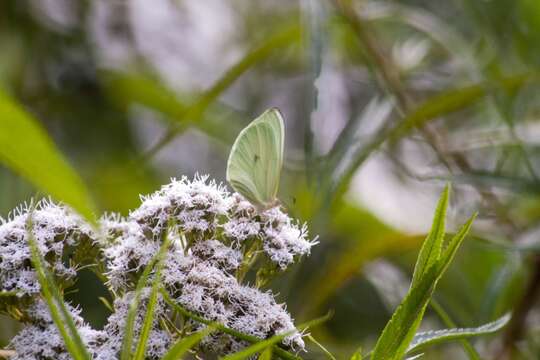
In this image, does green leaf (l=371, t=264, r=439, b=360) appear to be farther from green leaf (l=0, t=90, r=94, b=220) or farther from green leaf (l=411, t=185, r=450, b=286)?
green leaf (l=0, t=90, r=94, b=220)

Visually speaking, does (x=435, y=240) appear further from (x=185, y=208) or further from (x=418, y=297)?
(x=185, y=208)

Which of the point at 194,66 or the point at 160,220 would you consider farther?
the point at 194,66

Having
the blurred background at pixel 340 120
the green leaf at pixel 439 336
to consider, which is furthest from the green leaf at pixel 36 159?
the blurred background at pixel 340 120

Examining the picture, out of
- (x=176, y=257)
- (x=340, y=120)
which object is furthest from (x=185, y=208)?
(x=340, y=120)

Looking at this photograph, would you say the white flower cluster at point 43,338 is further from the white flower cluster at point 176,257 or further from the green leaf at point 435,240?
the green leaf at point 435,240

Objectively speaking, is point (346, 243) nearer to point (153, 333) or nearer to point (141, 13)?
point (141, 13)

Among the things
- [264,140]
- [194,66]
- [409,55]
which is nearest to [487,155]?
[409,55]

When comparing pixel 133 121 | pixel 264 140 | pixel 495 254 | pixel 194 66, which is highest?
pixel 194 66
